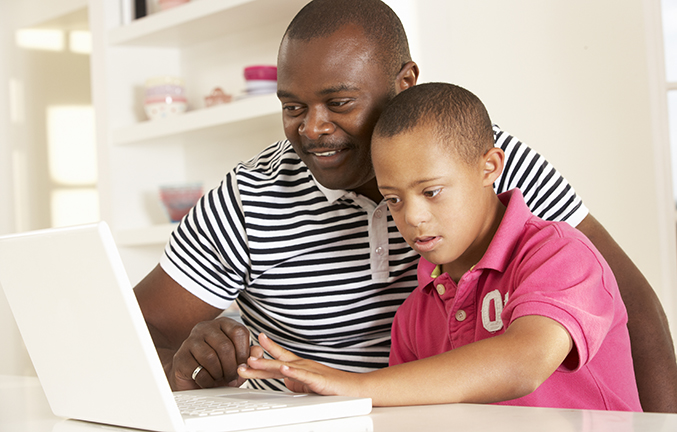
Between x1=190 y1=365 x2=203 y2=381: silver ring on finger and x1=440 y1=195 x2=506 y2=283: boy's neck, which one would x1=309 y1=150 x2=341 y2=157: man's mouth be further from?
x1=190 y1=365 x2=203 y2=381: silver ring on finger

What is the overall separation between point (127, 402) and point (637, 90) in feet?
5.35

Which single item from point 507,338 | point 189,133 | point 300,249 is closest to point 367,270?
point 300,249

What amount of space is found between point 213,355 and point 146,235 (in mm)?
1566

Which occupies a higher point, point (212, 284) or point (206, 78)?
point (206, 78)

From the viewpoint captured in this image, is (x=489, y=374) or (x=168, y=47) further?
(x=168, y=47)

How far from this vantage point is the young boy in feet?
2.50

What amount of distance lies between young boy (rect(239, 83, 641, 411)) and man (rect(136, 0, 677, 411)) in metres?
0.13

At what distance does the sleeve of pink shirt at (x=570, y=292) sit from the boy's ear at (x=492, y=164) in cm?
14

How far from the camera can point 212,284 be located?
4.45 ft

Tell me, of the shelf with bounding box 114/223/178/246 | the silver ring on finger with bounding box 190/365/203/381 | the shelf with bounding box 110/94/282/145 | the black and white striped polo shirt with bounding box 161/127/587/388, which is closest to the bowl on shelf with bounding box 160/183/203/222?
the shelf with bounding box 114/223/178/246

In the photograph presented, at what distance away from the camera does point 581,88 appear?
1.92 m

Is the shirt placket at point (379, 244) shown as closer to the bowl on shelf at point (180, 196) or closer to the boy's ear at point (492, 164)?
the boy's ear at point (492, 164)

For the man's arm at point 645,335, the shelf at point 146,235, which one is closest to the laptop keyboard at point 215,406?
the man's arm at point 645,335

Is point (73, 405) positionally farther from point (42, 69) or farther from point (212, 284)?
point (42, 69)
